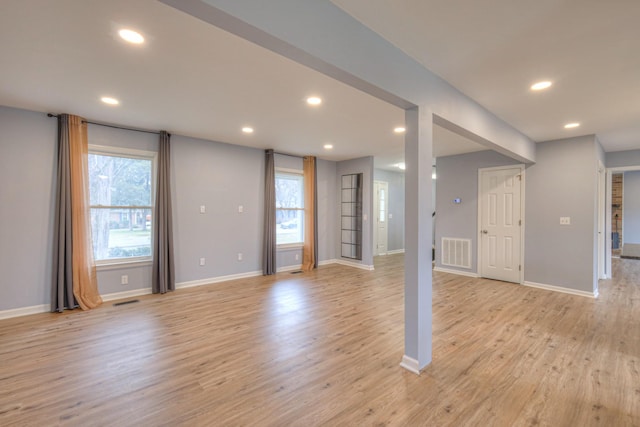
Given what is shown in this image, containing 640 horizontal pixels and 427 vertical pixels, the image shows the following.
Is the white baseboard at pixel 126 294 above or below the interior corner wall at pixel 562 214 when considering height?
below

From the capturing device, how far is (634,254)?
8.27m

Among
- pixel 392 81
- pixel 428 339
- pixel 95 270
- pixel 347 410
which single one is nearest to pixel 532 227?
pixel 428 339

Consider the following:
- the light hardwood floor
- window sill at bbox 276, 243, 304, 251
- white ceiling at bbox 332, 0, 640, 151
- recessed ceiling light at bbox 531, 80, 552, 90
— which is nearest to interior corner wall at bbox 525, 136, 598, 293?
the light hardwood floor

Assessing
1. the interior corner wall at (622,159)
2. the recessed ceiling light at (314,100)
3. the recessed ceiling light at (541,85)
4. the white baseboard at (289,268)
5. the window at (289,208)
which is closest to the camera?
the recessed ceiling light at (541,85)

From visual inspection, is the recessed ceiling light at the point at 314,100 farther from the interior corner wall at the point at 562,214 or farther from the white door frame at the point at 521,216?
the interior corner wall at the point at 562,214

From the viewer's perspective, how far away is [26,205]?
3.64m

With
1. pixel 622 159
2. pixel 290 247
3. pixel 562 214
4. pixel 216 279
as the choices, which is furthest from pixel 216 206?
pixel 622 159

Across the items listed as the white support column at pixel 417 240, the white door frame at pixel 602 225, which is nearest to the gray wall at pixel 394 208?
the white door frame at pixel 602 225

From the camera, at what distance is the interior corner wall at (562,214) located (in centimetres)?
449

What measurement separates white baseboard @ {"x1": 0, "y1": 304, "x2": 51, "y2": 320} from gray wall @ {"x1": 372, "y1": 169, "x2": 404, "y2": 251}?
25.8 ft

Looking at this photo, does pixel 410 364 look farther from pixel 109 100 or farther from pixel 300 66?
pixel 109 100

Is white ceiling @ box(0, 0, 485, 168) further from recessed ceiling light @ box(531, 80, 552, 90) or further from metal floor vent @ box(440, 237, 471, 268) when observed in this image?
metal floor vent @ box(440, 237, 471, 268)

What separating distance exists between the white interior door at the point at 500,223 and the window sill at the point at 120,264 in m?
6.26

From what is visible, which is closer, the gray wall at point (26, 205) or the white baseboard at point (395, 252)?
the gray wall at point (26, 205)
